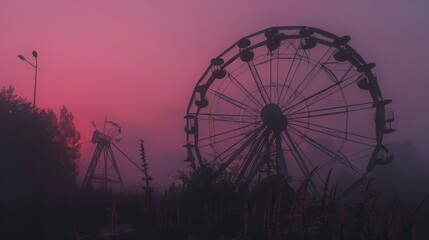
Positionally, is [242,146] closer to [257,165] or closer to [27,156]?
[257,165]

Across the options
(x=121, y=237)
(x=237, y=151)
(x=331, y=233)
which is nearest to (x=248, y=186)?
(x=237, y=151)

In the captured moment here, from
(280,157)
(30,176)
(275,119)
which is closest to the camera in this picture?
(280,157)

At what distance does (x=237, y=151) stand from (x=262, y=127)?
216cm

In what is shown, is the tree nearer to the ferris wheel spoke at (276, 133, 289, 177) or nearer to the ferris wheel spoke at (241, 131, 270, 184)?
the ferris wheel spoke at (241, 131, 270, 184)

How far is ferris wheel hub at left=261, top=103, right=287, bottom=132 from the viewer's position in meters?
31.8

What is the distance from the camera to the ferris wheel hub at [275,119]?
3177 cm

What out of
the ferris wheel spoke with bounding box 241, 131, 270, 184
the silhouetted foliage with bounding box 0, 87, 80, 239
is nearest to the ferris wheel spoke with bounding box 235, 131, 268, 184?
the ferris wheel spoke with bounding box 241, 131, 270, 184

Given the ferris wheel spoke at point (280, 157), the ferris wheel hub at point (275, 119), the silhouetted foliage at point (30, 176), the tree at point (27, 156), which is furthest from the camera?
the tree at point (27, 156)

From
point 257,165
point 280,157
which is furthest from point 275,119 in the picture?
point 257,165

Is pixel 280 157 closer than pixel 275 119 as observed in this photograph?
Yes

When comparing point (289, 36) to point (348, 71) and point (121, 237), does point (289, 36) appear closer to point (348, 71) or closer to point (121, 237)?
point (348, 71)

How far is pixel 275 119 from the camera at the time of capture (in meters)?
31.8

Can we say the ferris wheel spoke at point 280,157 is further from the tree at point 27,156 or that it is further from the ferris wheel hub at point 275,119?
the tree at point 27,156

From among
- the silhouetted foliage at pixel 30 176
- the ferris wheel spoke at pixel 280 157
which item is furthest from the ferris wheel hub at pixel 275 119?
the silhouetted foliage at pixel 30 176
